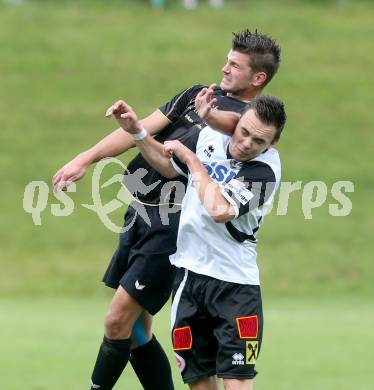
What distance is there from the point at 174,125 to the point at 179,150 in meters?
0.91

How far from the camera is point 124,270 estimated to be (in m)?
6.80

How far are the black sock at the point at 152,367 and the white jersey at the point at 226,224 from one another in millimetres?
1211

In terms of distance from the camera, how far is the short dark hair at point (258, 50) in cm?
598

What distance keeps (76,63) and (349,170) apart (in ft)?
22.9

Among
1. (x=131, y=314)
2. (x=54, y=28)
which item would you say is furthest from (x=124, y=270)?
(x=54, y=28)

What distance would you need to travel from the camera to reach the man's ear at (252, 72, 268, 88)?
600 centimetres

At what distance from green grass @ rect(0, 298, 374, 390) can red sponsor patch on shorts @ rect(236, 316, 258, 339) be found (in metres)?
1.55

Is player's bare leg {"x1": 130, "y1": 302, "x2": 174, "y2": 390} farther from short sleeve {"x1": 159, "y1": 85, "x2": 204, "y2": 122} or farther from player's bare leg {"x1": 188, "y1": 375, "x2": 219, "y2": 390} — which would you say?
short sleeve {"x1": 159, "y1": 85, "x2": 204, "y2": 122}

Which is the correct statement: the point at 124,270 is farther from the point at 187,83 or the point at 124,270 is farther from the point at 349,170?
the point at 187,83

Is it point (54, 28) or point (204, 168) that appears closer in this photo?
→ point (204, 168)

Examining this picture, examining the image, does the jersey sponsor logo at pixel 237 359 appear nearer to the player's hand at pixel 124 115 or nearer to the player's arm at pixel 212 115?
the player's arm at pixel 212 115

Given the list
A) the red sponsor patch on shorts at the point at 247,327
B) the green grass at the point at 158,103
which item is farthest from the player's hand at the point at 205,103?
the green grass at the point at 158,103

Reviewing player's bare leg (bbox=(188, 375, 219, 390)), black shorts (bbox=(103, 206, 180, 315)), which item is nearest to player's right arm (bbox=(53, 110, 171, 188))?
black shorts (bbox=(103, 206, 180, 315))

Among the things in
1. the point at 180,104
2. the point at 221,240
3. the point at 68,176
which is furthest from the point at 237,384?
the point at 180,104
